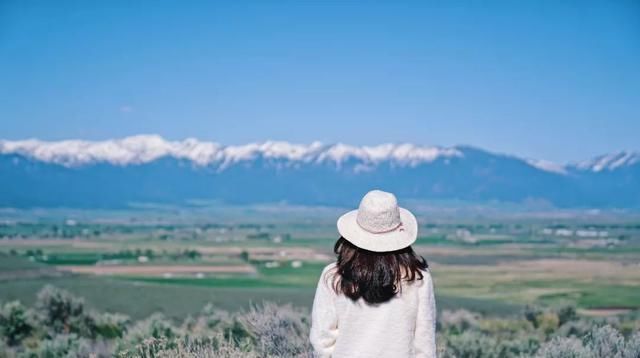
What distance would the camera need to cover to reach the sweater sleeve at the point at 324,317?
4406 mm

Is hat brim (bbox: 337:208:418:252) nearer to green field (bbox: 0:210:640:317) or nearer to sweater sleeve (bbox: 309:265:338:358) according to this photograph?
sweater sleeve (bbox: 309:265:338:358)

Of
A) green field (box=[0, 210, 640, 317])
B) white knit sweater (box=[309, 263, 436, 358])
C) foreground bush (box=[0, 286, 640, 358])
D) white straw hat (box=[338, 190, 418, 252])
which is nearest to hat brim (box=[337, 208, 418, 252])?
white straw hat (box=[338, 190, 418, 252])

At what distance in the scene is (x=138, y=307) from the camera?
1172 inches

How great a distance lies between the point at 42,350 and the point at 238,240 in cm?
10209

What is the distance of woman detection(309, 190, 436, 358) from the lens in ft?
14.2

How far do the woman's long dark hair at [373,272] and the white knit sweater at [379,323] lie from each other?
0.11ft

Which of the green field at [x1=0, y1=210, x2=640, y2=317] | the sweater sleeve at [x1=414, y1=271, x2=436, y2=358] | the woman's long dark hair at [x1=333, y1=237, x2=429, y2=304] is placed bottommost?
the green field at [x1=0, y1=210, x2=640, y2=317]

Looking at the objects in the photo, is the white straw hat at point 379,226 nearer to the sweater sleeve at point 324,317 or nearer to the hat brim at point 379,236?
the hat brim at point 379,236

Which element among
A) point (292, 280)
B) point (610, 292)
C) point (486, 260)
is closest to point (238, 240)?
point (486, 260)

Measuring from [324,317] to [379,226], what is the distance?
1.56ft

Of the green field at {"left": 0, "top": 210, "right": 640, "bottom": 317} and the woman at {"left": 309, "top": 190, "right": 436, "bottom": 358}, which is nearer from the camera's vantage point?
the woman at {"left": 309, "top": 190, "right": 436, "bottom": 358}

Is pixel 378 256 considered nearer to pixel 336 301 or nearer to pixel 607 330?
pixel 336 301

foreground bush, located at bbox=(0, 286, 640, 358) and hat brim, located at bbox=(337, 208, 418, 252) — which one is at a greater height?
hat brim, located at bbox=(337, 208, 418, 252)

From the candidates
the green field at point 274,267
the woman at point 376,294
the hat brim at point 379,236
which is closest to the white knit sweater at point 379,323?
the woman at point 376,294
